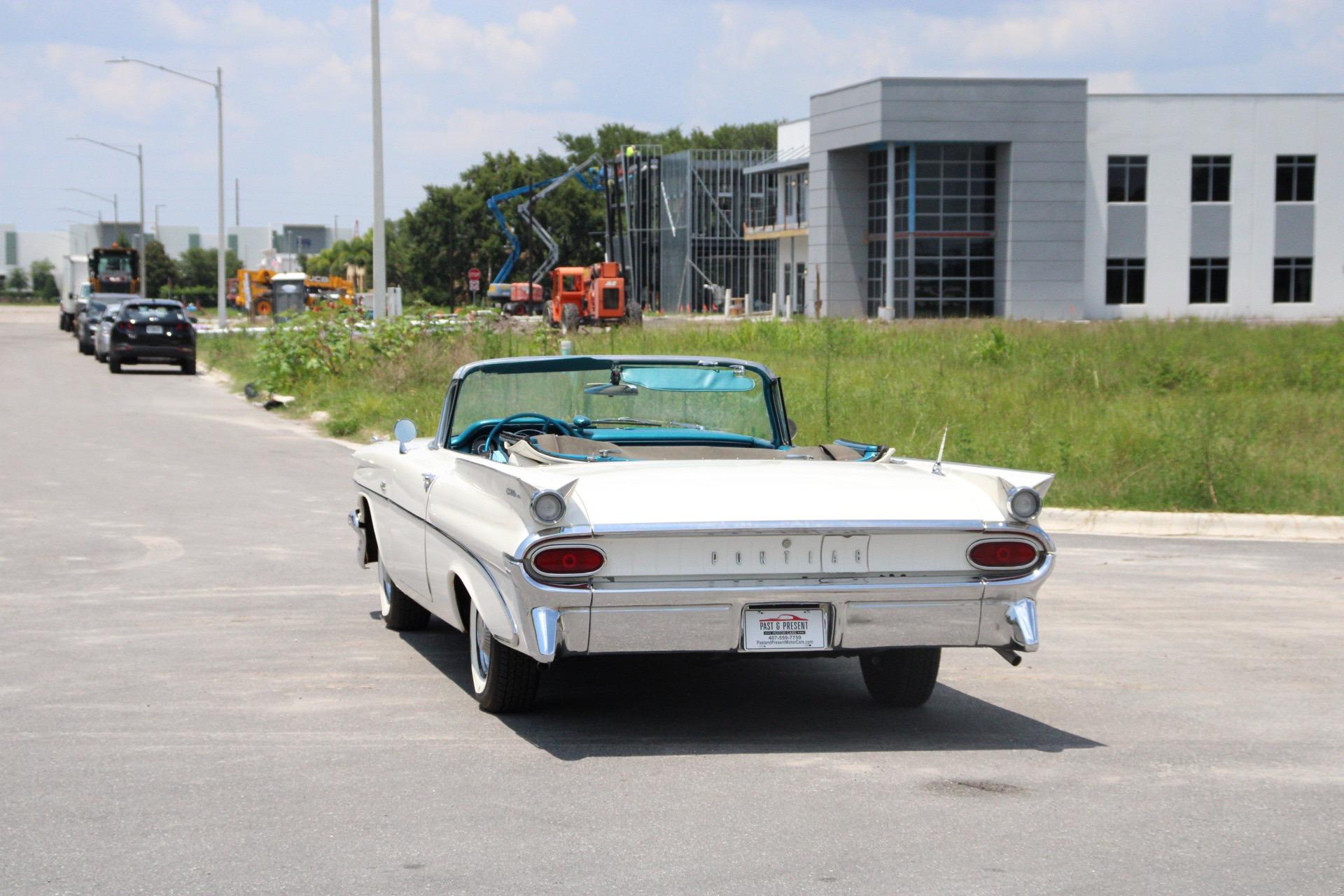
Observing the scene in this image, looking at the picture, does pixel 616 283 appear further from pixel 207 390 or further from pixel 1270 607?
pixel 1270 607

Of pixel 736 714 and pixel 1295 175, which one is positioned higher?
pixel 1295 175

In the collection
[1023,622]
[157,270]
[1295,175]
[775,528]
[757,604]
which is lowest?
[1023,622]

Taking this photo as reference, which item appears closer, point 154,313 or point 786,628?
point 786,628

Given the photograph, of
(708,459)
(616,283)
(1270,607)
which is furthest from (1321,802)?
(616,283)

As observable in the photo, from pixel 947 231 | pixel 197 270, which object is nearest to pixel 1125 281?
pixel 947 231

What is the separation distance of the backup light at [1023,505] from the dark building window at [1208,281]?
60.4 m

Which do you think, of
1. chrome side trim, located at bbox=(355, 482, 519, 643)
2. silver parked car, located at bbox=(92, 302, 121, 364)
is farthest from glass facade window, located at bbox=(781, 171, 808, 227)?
chrome side trim, located at bbox=(355, 482, 519, 643)

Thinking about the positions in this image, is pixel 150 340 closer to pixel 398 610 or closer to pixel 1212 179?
pixel 398 610

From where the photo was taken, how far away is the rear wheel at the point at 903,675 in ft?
21.5

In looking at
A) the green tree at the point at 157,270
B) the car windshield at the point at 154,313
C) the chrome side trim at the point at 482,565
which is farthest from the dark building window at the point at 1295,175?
the green tree at the point at 157,270

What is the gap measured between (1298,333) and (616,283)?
32797 millimetres

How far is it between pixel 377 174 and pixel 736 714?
2395 cm

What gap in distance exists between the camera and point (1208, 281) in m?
62.8

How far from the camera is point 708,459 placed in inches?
267
